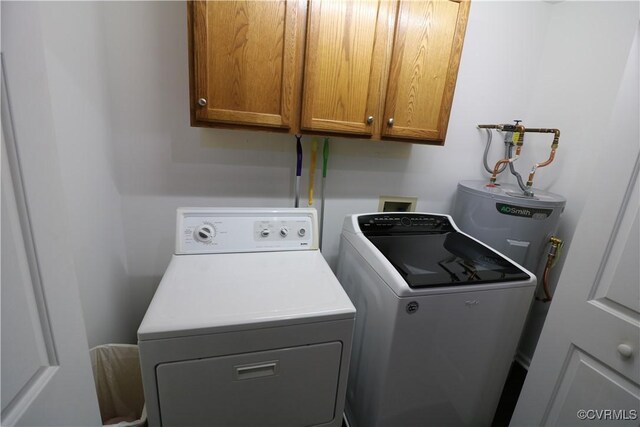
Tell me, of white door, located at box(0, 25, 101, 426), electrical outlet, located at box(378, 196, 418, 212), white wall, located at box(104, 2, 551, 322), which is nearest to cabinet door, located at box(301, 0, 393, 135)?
white wall, located at box(104, 2, 551, 322)

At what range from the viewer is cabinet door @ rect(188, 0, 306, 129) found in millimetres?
1064

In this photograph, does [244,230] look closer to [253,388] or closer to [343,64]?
[253,388]

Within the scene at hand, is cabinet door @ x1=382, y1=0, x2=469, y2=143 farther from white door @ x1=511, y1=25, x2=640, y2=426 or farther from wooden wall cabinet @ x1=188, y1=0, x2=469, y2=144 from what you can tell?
white door @ x1=511, y1=25, x2=640, y2=426

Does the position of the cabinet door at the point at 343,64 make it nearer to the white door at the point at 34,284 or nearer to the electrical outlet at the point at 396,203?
the electrical outlet at the point at 396,203

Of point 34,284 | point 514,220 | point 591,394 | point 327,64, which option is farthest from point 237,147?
point 591,394

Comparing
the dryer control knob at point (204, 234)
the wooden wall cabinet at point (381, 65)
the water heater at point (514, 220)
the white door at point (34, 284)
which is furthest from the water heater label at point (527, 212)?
the white door at point (34, 284)

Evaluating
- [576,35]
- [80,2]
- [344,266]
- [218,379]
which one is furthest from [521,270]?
[80,2]

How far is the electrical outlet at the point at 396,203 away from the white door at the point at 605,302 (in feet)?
3.19

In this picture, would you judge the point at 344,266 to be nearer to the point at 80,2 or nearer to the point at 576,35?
the point at 80,2

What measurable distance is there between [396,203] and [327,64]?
3.23 feet

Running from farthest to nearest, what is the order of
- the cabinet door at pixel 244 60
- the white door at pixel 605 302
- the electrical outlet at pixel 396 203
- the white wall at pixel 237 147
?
1. the electrical outlet at pixel 396 203
2. the white wall at pixel 237 147
3. the cabinet door at pixel 244 60
4. the white door at pixel 605 302

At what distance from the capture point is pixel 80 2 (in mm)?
1067

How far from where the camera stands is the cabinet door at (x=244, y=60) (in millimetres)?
1064

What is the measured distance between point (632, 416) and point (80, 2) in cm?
226
